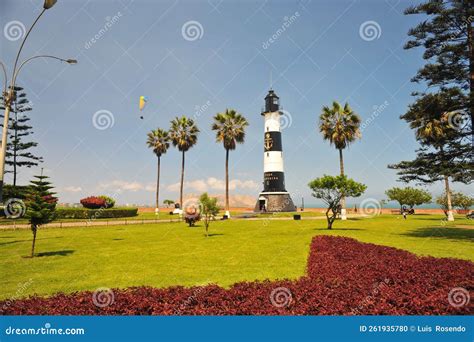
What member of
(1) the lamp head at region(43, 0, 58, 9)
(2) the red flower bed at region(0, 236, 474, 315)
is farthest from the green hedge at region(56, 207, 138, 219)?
(2) the red flower bed at region(0, 236, 474, 315)

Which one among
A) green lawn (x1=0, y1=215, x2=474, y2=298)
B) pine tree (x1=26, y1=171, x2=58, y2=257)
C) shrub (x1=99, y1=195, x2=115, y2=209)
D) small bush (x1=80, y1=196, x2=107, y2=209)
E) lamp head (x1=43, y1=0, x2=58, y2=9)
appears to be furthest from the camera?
shrub (x1=99, y1=195, x2=115, y2=209)

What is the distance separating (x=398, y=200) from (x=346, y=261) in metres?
58.0

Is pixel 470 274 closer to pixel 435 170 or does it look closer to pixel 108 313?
pixel 108 313

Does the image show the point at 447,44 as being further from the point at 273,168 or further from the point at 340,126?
the point at 273,168

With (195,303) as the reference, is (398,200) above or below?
above

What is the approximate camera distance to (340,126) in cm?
4222

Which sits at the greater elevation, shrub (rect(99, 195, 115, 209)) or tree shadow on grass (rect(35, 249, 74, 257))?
shrub (rect(99, 195, 115, 209))

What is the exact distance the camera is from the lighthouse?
2248 inches

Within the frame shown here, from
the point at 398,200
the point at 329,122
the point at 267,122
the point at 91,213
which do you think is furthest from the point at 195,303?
the point at 398,200

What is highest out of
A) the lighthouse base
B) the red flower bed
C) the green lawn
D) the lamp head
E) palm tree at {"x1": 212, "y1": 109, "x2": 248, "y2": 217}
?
palm tree at {"x1": 212, "y1": 109, "x2": 248, "y2": 217}

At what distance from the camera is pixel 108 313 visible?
641 centimetres

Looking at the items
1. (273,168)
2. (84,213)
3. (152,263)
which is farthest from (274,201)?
(152,263)

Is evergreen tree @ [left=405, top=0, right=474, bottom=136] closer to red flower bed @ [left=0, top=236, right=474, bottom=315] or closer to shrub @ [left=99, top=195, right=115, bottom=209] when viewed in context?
red flower bed @ [left=0, top=236, right=474, bottom=315]

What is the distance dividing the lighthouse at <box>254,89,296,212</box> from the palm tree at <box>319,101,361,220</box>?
15.4m
